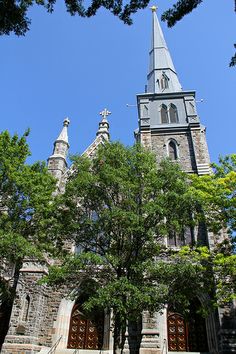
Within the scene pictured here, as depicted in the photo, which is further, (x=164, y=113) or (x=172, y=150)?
(x=164, y=113)

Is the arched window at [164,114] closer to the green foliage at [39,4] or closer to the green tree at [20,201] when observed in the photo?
the green tree at [20,201]

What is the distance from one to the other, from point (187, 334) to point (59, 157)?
12.6 meters

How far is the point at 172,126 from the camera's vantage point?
74.0ft

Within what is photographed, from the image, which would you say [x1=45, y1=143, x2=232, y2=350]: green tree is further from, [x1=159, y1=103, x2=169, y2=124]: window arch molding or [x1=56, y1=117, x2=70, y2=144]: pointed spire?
[x1=159, y1=103, x2=169, y2=124]: window arch molding

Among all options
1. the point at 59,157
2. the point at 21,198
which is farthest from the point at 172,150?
the point at 21,198

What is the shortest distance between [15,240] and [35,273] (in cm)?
462

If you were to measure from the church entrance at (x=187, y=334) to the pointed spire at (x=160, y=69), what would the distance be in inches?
784

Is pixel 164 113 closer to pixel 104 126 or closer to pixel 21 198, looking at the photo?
pixel 104 126

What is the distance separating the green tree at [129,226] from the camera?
9750mm

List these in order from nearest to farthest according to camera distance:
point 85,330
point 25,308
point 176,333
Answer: point 25,308
point 176,333
point 85,330

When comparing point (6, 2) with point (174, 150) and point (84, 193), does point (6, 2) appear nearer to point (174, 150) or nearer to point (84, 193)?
point (84, 193)

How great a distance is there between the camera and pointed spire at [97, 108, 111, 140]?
23297 millimetres

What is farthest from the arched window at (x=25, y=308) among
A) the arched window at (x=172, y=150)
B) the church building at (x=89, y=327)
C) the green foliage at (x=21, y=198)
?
the arched window at (x=172, y=150)

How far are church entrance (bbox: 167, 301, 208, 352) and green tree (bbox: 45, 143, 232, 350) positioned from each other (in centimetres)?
424
